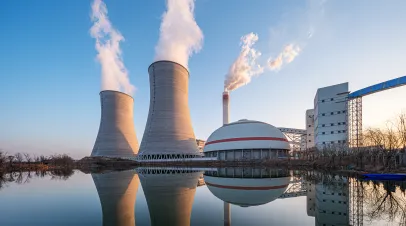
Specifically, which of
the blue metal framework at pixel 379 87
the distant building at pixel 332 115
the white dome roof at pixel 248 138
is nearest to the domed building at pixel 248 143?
the white dome roof at pixel 248 138

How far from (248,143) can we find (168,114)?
14764 millimetres

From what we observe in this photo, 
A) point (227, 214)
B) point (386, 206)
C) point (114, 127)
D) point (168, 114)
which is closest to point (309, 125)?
point (168, 114)

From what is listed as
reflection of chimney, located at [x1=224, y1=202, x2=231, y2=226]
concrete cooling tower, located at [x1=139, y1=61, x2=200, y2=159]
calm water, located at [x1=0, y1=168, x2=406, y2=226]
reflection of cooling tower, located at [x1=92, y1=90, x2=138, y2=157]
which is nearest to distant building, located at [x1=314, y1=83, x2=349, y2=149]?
concrete cooling tower, located at [x1=139, y1=61, x2=200, y2=159]

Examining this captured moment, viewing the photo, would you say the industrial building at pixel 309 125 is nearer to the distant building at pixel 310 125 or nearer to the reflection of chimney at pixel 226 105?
the distant building at pixel 310 125

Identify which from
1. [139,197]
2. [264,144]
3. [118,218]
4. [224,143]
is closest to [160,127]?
[224,143]

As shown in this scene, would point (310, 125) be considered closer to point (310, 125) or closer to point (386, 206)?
point (310, 125)

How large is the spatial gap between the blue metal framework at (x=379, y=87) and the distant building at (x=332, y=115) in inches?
65.1

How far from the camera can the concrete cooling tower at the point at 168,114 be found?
34.9 m

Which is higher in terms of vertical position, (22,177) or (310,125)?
(310,125)

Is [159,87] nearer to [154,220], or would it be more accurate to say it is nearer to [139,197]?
[139,197]

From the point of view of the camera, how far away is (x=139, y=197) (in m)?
9.23

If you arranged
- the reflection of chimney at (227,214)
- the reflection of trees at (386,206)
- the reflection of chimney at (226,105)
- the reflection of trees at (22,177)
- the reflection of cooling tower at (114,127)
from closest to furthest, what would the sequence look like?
the reflection of chimney at (227,214) → the reflection of trees at (386,206) → the reflection of trees at (22,177) → the reflection of cooling tower at (114,127) → the reflection of chimney at (226,105)

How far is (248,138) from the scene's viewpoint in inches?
1582

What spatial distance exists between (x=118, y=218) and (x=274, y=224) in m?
4.10
